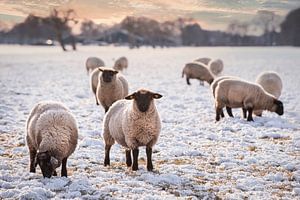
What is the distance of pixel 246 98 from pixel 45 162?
303 inches

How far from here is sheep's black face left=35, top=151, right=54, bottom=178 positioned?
19.6 ft

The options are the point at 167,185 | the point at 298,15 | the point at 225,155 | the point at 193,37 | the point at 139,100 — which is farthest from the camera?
the point at 193,37

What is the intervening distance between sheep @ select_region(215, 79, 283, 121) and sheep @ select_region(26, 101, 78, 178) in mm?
6330

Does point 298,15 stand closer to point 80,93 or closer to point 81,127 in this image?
point 80,93

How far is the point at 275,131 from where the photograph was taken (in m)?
10.5

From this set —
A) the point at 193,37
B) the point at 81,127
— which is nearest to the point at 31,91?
the point at 81,127

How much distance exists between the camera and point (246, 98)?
12070 millimetres

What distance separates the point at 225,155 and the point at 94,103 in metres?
7.94

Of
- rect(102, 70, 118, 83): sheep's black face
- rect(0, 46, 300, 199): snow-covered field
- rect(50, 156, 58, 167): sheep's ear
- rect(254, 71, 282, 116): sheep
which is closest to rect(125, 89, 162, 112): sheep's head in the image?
rect(0, 46, 300, 199): snow-covered field

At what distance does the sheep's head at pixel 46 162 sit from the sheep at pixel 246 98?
6.98 metres

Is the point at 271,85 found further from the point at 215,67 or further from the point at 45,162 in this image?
the point at 215,67

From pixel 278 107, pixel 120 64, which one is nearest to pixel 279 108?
pixel 278 107

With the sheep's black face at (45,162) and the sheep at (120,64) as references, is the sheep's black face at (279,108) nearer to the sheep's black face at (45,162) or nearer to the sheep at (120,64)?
the sheep's black face at (45,162)

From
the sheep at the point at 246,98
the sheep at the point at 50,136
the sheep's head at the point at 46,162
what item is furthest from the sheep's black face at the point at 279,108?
the sheep's head at the point at 46,162
